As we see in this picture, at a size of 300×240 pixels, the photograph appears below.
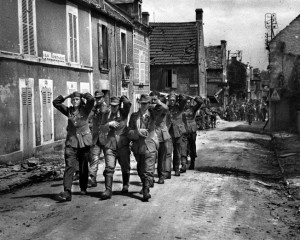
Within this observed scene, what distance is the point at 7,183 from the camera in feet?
32.8

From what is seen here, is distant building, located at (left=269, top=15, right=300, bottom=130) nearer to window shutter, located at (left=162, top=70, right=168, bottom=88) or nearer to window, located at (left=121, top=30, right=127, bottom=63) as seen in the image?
window, located at (left=121, top=30, right=127, bottom=63)

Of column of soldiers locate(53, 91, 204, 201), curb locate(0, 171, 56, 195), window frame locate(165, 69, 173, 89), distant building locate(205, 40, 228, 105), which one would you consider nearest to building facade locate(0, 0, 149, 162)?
curb locate(0, 171, 56, 195)

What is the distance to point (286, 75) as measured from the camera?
28.2 m

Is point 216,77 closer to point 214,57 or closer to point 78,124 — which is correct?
point 214,57

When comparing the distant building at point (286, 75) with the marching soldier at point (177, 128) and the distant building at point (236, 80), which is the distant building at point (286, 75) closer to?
the marching soldier at point (177, 128)

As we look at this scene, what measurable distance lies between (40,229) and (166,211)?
2047 mm

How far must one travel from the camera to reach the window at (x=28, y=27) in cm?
1381

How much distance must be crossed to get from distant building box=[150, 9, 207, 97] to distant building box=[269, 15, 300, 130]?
1067 centimetres

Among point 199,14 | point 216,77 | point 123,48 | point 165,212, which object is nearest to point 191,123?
point 165,212

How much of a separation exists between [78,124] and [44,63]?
24.6 feet

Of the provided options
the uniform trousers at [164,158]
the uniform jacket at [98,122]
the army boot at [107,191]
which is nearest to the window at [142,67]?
the uniform trousers at [164,158]

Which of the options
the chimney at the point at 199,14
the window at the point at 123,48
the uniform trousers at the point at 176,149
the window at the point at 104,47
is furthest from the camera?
the chimney at the point at 199,14

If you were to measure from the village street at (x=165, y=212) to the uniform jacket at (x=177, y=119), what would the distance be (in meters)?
1.08

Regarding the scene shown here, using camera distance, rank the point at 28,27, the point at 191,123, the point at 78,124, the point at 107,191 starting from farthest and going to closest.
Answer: the point at 28,27 → the point at 191,123 → the point at 78,124 → the point at 107,191
